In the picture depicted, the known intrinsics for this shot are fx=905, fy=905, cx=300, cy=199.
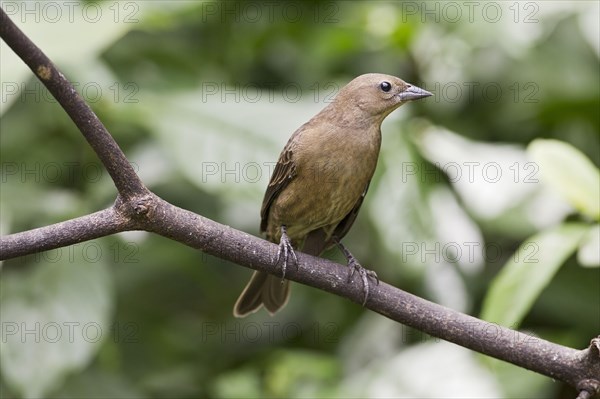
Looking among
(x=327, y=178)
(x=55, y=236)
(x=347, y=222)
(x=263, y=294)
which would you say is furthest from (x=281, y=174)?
(x=55, y=236)

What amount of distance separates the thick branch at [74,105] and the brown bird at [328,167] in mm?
1329

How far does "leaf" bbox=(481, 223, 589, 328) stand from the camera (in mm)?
2918

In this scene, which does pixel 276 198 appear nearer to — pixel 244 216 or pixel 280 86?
pixel 244 216

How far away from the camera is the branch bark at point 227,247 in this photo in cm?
210

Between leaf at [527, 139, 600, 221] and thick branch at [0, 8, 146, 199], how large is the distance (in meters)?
1.35

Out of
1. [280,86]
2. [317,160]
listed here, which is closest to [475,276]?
[317,160]

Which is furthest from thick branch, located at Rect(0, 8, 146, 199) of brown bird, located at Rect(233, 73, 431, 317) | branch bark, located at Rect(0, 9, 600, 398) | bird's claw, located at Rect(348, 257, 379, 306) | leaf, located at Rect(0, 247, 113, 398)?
brown bird, located at Rect(233, 73, 431, 317)

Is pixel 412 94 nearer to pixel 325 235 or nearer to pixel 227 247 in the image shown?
pixel 325 235

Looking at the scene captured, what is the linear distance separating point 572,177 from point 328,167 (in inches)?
40.2

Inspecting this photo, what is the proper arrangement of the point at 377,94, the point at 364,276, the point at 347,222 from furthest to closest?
the point at 347,222
the point at 377,94
the point at 364,276

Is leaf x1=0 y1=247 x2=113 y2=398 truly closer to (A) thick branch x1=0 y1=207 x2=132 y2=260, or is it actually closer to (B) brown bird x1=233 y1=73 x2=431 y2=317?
(B) brown bird x1=233 y1=73 x2=431 y2=317

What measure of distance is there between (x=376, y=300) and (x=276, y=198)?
1238mm

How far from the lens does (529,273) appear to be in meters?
2.96

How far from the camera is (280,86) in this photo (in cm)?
480
